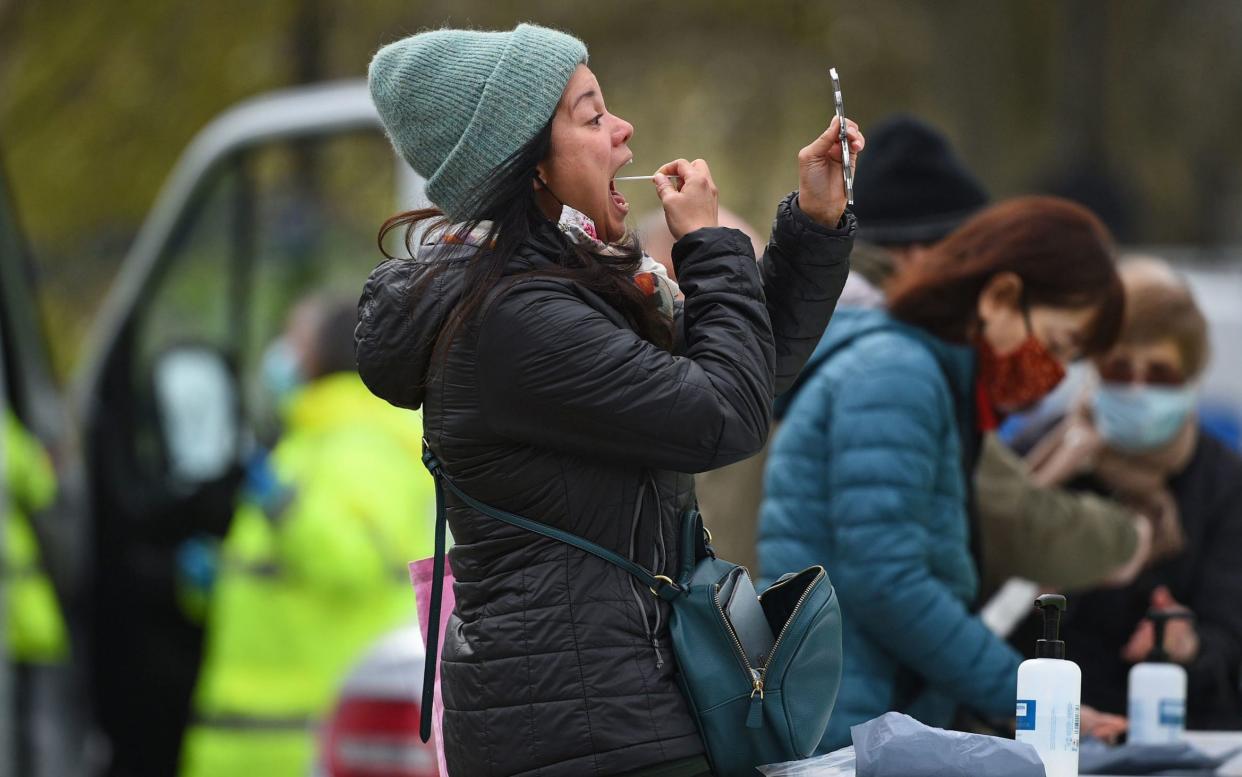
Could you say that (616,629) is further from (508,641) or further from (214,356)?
(214,356)

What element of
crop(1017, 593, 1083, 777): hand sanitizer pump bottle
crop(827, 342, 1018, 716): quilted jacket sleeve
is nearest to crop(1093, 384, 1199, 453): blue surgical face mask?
crop(827, 342, 1018, 716): quilted jacket sleeve

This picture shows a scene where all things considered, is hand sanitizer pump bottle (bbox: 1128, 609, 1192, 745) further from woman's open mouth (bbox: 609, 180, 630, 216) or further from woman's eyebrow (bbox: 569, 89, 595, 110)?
woman's eyebrow (bbox: 569, 89, 595, 110)

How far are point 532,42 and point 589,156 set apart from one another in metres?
0.16

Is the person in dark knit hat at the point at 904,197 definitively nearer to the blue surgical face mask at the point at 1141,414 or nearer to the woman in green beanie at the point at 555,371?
the blue surgical face mask at the point at 1141,414

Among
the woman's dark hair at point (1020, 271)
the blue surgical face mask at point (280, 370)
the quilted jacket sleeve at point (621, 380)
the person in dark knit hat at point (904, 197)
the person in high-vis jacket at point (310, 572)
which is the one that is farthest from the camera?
the blue surgical face mask at point (280, 370)

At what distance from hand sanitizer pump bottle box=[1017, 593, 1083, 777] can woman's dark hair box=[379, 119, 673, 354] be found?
0.76m

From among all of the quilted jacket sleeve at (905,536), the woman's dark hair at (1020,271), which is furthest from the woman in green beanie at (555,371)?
the woman's dark hair at (1020,271)

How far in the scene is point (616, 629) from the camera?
259 cm

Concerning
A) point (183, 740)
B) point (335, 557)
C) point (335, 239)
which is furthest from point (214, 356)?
point (335, 557)

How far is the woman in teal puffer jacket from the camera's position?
360 centimetres

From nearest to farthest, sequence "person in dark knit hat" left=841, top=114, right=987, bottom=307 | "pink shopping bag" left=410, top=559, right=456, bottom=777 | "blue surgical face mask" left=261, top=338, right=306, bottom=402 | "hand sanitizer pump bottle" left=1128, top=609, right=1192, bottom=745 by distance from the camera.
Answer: "pink shopping bag" left=410, top=559, right=456, bottom=777 < "hand sanitizer pump bottle" left=1128, top=609, right=1192, bottom=745 < "person in dark knit hat" left=841, top=114, right=987, bottom=307 < "blue surgical face mask" left=261, top=338, right=306, bottom=402

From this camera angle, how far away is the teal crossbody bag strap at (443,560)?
260cm

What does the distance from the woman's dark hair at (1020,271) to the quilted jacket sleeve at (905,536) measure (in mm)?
147

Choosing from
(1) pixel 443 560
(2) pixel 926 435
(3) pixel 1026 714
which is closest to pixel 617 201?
(1) pixel 443 560
